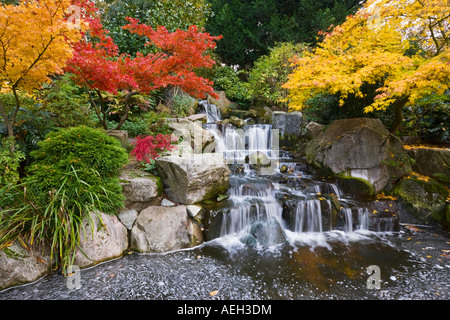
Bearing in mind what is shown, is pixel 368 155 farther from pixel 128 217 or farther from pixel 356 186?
pixel 128 217

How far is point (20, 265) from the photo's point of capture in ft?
9.87

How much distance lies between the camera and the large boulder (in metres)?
6.04

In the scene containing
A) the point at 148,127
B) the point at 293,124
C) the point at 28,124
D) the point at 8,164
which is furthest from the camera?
the point at 293,124

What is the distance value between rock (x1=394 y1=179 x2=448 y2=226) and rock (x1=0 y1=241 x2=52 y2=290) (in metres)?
8.02

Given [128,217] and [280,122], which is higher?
[280,122]

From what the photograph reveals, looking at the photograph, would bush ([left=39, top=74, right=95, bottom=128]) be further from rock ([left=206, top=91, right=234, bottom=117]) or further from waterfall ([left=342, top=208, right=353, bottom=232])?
rock ([left=206, top=91, right=234, bottom=117])

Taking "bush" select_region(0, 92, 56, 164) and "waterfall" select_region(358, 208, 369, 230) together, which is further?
"waterfall" select_region(358, 208, 369, 230)

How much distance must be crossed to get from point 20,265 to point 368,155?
26.4 feet

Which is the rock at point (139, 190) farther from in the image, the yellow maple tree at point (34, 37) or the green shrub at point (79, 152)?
the yellow maple tree at point (34, 37)

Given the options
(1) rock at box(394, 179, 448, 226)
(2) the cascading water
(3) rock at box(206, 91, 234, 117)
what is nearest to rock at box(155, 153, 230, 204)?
(2) the cascading water

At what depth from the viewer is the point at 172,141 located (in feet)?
19.6

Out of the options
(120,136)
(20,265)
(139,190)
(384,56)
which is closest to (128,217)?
(139,190)
